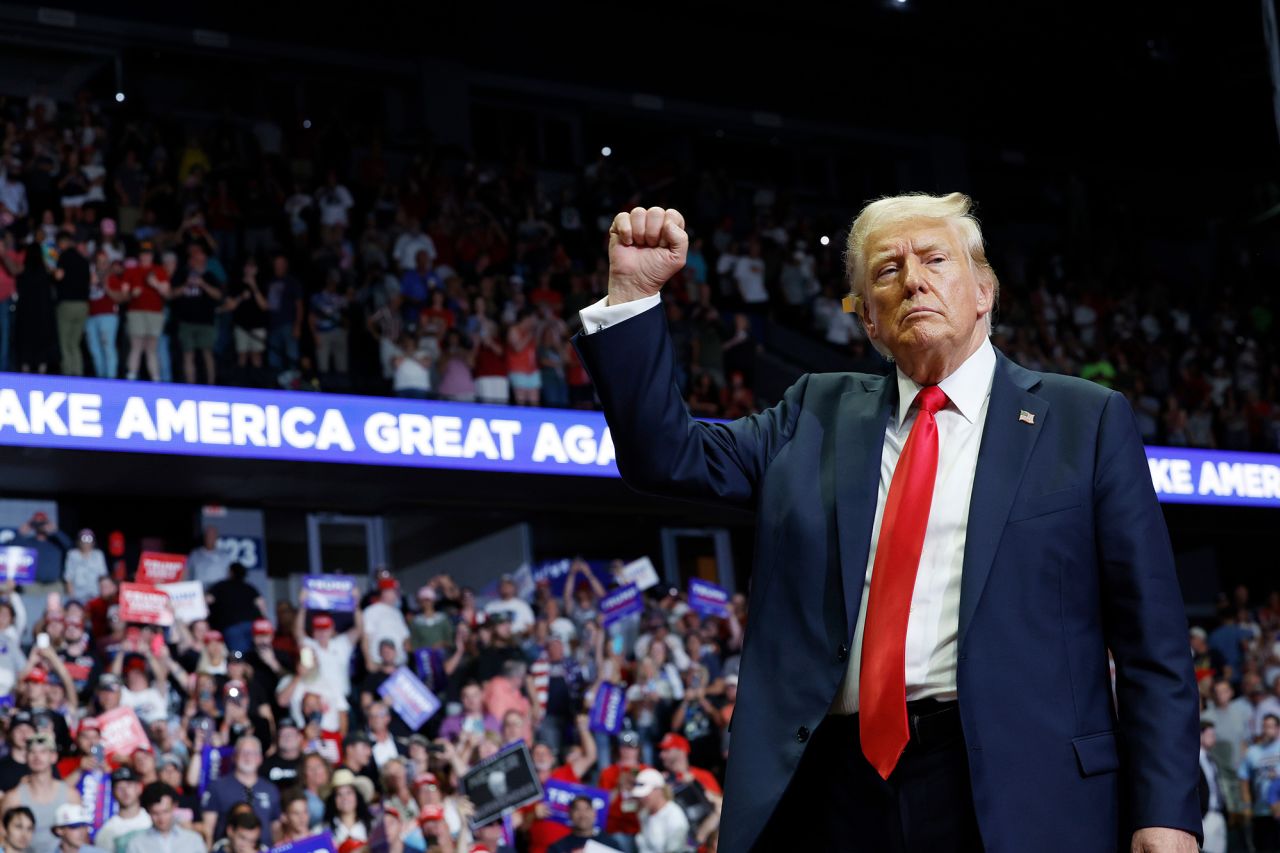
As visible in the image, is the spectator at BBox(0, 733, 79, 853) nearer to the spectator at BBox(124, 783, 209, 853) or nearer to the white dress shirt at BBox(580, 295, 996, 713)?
the spectator at BBox(124, 783, 209, 853)

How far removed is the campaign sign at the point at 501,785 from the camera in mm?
9969

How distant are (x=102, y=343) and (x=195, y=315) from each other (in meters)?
0.82

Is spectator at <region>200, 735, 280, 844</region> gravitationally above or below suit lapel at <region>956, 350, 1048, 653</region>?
below

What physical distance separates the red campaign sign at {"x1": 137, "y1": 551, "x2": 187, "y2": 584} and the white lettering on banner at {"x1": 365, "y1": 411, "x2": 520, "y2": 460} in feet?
7.32

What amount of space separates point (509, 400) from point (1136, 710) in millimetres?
13291

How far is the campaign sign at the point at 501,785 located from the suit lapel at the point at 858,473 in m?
7.78

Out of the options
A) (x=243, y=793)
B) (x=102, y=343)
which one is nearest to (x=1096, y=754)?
(x=243, y=793)

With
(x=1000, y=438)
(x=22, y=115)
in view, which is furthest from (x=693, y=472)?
(x=22, y=115)

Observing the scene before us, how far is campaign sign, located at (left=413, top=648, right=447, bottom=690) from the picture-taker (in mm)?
12680

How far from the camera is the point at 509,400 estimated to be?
1536cm

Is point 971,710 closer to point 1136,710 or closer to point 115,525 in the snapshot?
point 1136,710

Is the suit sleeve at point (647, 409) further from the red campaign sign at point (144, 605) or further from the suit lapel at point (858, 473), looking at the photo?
the red campaign sign at point (144, 605)

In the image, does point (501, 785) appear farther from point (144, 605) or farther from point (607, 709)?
point (144, 605)

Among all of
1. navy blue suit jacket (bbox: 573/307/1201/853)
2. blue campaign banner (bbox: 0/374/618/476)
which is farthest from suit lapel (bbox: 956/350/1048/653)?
blue campaign banner (bbox: 0/374/618/476)
